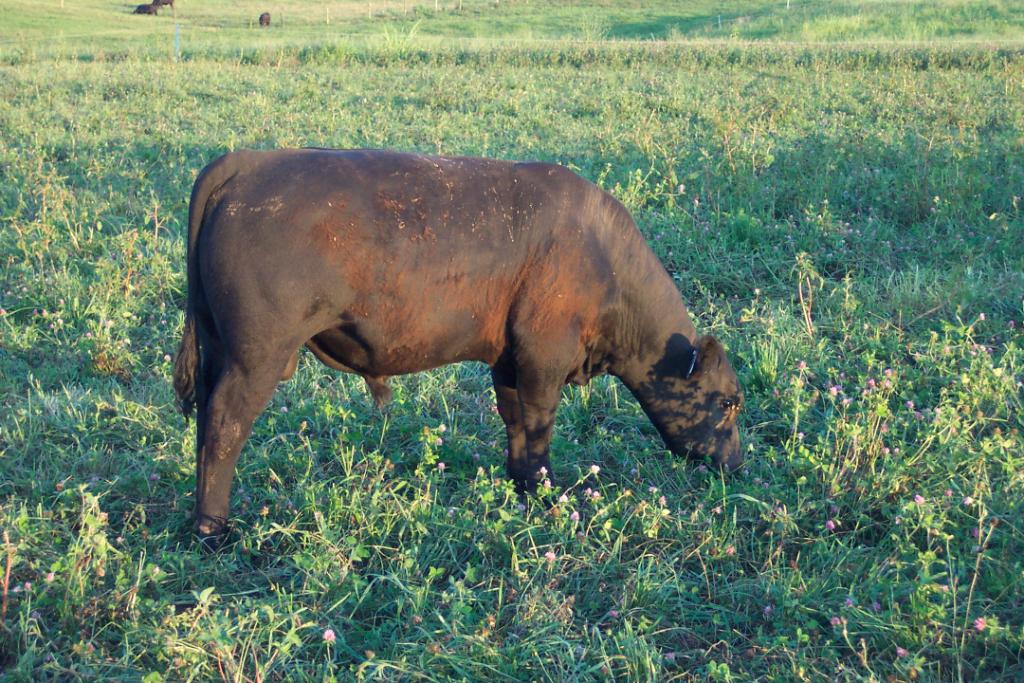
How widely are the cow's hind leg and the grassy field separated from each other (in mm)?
167

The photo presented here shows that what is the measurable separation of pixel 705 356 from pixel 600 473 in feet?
2.84

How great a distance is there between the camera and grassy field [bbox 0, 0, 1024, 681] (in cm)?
366

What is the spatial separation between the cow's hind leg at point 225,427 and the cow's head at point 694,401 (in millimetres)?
1901

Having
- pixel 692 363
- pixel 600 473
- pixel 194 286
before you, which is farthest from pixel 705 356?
pixel 194 286

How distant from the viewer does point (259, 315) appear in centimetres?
410

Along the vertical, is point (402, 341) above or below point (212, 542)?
above

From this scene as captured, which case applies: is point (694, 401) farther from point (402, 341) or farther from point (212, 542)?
point (212, 542)

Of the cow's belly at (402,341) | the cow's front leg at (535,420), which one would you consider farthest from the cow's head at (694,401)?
the cow's belly at (402,341)

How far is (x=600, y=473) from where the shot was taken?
5.19m

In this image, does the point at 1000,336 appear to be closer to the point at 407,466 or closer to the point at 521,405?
the point at 521,405

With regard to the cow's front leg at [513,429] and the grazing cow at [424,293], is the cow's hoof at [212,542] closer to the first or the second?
the grazing cow at [424,293]

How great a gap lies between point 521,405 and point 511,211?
95 centimetres

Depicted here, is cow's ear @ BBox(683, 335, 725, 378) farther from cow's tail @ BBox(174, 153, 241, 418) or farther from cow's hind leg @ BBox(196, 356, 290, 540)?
cow's tail @ BBox(174, 153, 241, 418)

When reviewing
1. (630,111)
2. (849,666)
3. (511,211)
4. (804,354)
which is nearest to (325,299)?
(511,211)
